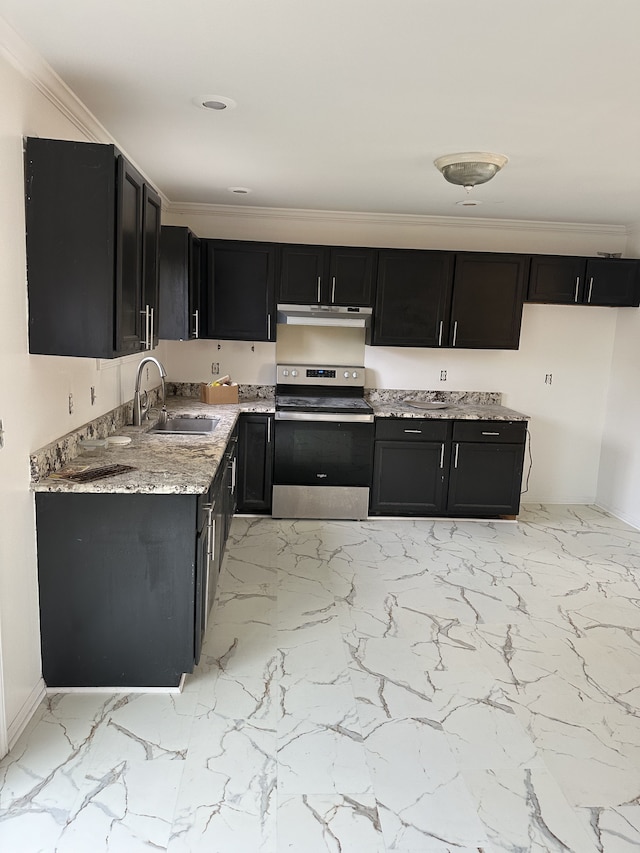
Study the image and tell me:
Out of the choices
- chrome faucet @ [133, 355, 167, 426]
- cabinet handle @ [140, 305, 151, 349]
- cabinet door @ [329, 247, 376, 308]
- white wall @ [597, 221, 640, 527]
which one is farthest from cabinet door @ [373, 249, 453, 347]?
cabinet handle @ [140, 305, 151, 349]

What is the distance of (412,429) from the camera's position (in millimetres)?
4578

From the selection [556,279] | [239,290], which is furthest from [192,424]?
[556,279]

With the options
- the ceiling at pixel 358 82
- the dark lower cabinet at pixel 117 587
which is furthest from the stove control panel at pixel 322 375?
the dark lower cabinet at pixel 117 587

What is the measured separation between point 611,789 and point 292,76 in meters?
2.76

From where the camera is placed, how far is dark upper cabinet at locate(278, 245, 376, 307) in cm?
455

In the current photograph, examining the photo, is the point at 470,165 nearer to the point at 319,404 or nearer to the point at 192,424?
the point at 319,404

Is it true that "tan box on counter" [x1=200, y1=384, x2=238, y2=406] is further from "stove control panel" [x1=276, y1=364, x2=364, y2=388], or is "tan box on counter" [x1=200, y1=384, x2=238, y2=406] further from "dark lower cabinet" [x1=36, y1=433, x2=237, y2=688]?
"dark lower cabinet" [x1=36, y1=433, x2=237, y2=688]

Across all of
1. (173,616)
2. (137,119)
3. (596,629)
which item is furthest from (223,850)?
(137,119)

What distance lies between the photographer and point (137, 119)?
268 cm

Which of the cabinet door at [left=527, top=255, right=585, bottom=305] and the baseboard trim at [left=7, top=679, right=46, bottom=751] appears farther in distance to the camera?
the cabinet door at [left=527, top=255, right=585, bottom=305]

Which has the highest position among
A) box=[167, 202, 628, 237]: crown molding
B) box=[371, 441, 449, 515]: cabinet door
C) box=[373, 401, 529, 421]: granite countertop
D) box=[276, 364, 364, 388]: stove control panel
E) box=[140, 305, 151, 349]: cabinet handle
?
box=[167, 202, 628, 237]: crown molding

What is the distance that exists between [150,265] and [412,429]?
95.7 inches

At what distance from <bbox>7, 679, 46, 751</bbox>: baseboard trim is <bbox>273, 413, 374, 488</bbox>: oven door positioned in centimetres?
242

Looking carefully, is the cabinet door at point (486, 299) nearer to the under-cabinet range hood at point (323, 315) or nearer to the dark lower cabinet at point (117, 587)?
the under-cabinet range hood at point (323, 315)
